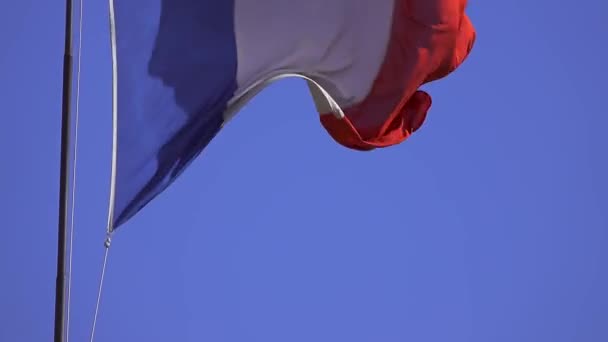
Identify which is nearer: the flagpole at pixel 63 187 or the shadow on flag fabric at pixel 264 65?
the flagpole at pixel 63 187

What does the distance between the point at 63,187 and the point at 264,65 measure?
10.3 feet

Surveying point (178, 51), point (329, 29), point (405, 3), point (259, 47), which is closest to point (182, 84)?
point (178, 51)

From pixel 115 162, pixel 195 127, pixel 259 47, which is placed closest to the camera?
pixel 115 162

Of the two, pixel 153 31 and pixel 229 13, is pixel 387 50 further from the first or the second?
pixel 153 31

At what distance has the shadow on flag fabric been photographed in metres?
9.76

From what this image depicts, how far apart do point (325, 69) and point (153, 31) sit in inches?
78.3

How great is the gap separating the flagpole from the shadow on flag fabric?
80cm

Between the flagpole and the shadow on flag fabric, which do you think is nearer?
the flagpole

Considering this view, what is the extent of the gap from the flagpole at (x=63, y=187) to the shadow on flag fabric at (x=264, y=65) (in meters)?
0.80

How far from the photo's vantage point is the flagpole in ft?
26.9

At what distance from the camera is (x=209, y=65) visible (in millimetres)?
10695

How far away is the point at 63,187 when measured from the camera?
8.37 metres

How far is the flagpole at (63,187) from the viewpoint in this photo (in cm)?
819

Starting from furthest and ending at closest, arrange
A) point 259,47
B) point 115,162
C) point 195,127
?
point 259,47 < point 195,127 < point 115,162
